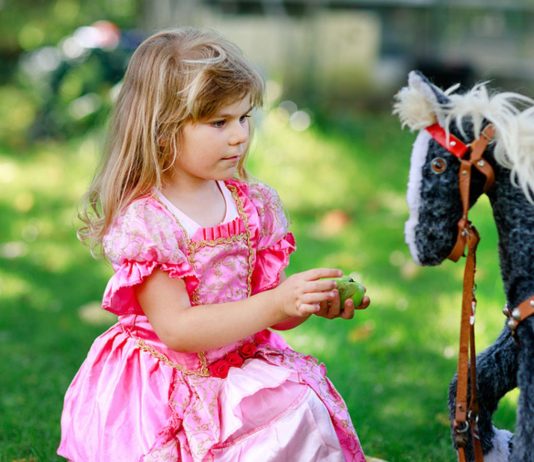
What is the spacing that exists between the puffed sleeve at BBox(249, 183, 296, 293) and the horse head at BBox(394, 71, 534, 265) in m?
0.59

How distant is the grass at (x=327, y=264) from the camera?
3.37m

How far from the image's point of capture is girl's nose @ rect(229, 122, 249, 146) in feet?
7.62

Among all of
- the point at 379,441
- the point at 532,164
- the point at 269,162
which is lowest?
the point at 379,441

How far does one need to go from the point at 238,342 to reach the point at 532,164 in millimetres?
963

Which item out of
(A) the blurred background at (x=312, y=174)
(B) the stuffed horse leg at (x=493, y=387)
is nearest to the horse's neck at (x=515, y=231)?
(B) the stuffed horse leg at (x=493, y=387)

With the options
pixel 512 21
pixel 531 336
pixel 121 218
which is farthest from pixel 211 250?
pixel 512 21

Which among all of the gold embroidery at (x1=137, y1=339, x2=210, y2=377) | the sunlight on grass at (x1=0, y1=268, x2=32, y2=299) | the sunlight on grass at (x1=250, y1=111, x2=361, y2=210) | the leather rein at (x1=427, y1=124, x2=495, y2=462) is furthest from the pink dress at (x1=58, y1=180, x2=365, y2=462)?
the sunlight on grass at (x1=250, y1=111, x2=361, y2=210)

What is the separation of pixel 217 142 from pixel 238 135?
0.06 meters

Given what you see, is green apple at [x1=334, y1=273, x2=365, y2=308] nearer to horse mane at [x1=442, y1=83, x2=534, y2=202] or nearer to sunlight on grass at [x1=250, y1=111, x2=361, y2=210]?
horse mane at [x1=442, y1=83, x2=534, y2=202]

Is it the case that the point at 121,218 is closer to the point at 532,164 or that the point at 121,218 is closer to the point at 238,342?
the point at 238,342

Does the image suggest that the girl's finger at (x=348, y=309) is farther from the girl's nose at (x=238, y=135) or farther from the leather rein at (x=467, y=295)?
the girl's nose at (x=238, y=135)

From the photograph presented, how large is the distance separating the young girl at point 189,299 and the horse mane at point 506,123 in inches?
18.6

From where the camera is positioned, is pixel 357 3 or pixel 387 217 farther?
pixel 357 3

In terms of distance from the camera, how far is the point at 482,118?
1966 mm
